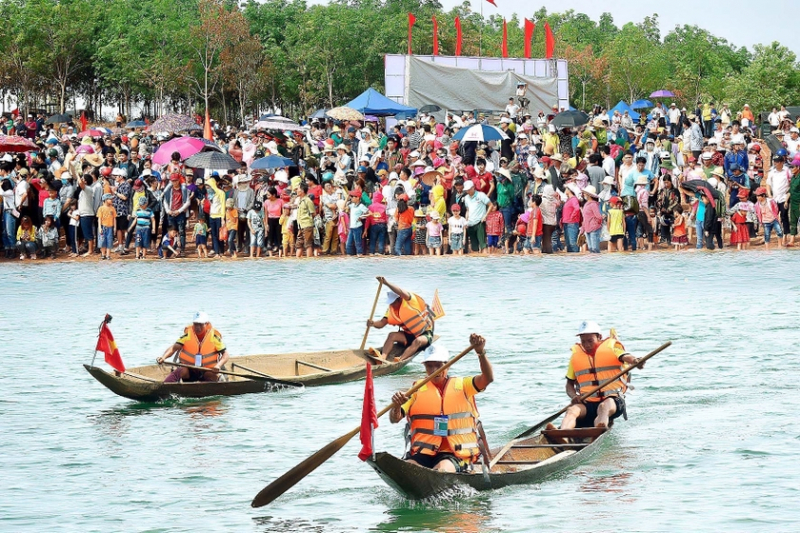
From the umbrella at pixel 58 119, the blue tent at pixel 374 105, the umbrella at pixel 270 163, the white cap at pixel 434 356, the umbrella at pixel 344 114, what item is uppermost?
the umbrella at pixel 58 119

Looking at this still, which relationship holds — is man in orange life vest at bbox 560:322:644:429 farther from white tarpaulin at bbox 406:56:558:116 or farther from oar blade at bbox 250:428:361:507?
white tarpaulin at bbox 406:56:558:116

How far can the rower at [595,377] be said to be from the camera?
14.6 metres

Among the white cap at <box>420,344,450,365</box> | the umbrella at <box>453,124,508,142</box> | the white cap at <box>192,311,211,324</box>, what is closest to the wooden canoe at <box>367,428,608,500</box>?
the white cap at <box>420,344,450,365</box>

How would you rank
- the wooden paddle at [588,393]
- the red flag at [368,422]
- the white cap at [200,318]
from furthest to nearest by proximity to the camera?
1. the white cap at [200,318]
2. the wooden paddle at [588,393]
3. the red flag at [368,422]

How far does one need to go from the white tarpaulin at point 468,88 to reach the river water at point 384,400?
1292 centimetres

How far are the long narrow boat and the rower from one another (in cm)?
496

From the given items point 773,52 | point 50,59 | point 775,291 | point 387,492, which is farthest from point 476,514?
point 50,59

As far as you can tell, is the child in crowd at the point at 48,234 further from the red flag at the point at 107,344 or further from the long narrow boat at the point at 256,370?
the red flag at the point at 107,344

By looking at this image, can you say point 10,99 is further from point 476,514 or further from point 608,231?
point 476,514

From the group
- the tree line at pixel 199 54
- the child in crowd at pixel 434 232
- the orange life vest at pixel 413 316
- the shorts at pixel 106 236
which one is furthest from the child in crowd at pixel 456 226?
the tree line at pixel 199 54

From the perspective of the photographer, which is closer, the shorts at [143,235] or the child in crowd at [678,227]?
the child in crowd at [678,227]

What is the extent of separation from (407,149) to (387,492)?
1980cm

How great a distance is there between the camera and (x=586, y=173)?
97.9ft

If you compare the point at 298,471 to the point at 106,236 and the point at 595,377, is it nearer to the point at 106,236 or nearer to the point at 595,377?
the point at 595,377
